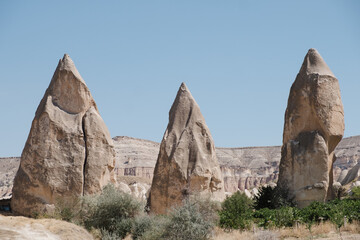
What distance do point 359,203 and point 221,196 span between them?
21.0 ft

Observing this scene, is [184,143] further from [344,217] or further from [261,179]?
[261,179]

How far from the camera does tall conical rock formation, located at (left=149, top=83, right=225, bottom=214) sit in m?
21.8

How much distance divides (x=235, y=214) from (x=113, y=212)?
4.22 metres

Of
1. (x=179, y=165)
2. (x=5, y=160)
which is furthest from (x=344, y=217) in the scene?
(x=5, y=160)

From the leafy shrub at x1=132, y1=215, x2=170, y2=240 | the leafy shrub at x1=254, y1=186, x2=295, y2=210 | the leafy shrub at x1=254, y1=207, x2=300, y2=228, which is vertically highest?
the leafy shrub at x1=254, y1=186, x2=295, y2=210

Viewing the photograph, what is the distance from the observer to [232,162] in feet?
315

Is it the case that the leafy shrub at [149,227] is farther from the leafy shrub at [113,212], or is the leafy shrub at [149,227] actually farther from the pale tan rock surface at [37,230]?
the pale tan rock surface at [37,230]

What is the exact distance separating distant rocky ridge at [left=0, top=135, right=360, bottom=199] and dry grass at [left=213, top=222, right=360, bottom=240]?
59.5m

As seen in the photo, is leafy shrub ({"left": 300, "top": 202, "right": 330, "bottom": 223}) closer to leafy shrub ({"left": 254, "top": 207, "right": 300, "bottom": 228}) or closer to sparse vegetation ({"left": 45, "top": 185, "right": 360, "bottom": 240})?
sparse vegetation ({"left": 45, "top": 185, "right": 360, "bottom": 240})

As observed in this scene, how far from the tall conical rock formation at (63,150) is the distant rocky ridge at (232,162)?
178ft

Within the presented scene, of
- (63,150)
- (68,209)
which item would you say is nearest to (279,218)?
(68,209)

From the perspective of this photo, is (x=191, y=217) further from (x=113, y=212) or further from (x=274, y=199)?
(x=274, y=199)

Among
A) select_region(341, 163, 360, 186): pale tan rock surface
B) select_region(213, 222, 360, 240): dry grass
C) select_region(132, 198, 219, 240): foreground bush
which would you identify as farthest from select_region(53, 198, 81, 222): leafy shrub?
select_region(341, 163, 360, 186): pale tan rock surface

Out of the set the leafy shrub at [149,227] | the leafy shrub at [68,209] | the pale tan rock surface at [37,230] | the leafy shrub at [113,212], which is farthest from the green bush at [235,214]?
the leafy shrub at [68,209]
